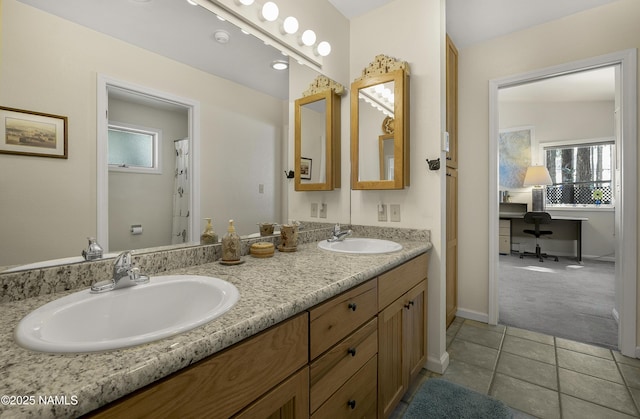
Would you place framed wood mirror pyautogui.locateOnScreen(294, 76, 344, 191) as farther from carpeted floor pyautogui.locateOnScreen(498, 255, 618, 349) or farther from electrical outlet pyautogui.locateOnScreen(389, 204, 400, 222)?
carpeted floor pyautogui.locateOnScreen(498, 255, 618, 349)

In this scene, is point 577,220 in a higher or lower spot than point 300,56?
lower

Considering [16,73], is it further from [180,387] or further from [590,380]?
[590,380]

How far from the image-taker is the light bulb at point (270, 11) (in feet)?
4.94

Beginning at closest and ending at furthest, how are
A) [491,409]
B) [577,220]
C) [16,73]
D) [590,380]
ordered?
[16,73], [491,409], [590,380], [577,220]

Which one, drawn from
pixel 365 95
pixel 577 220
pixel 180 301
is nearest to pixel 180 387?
pixel 180 301

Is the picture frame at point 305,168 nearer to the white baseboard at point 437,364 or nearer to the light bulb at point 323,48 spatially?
the light bulb at point 323,48

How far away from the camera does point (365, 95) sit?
6.71ft

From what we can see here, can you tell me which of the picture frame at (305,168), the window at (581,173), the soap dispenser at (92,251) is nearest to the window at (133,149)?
the soap dispenser at (92,251)

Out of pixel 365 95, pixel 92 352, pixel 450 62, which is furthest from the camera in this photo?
pixel 450 62

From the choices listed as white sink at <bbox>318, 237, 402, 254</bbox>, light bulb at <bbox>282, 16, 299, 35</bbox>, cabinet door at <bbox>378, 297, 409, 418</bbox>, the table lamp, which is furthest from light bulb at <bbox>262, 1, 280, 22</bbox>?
the table lamp

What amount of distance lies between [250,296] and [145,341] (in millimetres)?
303

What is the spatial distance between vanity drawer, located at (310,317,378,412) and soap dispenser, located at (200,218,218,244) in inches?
26.9

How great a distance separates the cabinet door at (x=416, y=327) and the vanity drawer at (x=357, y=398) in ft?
1.28

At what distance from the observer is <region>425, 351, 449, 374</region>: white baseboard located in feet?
5.88
